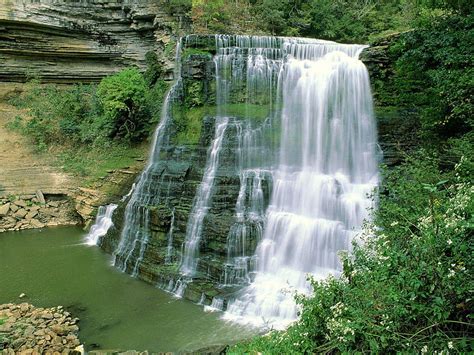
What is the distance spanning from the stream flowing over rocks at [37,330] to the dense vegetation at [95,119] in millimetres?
8264

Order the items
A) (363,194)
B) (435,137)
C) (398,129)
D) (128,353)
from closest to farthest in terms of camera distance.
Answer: (128,353), (435,137), (363,194), (398,129)

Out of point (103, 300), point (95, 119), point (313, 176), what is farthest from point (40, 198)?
point (313, 176)

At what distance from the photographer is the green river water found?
7.77 m

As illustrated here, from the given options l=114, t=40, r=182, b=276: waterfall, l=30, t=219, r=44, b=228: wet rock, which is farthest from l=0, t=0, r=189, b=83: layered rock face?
l=30, t=219, r=44, b=228: wet rock

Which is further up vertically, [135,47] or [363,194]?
[135,47]

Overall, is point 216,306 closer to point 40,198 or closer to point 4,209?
point 40,198

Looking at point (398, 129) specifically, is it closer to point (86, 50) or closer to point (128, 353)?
point (128, 353)

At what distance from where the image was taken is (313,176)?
11.4 m

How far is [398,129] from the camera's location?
1159 cm

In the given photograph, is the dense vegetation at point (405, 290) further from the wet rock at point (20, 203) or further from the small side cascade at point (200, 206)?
the wet rock at point (20, 203)

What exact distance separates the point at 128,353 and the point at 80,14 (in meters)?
18.2

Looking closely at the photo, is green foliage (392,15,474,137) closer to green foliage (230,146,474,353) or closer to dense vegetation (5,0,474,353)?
dense vegetation (5,0,474,353)

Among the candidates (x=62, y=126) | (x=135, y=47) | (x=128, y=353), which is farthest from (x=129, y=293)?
(x=135, y=47)

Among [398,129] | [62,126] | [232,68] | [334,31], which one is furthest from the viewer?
[334,31]
